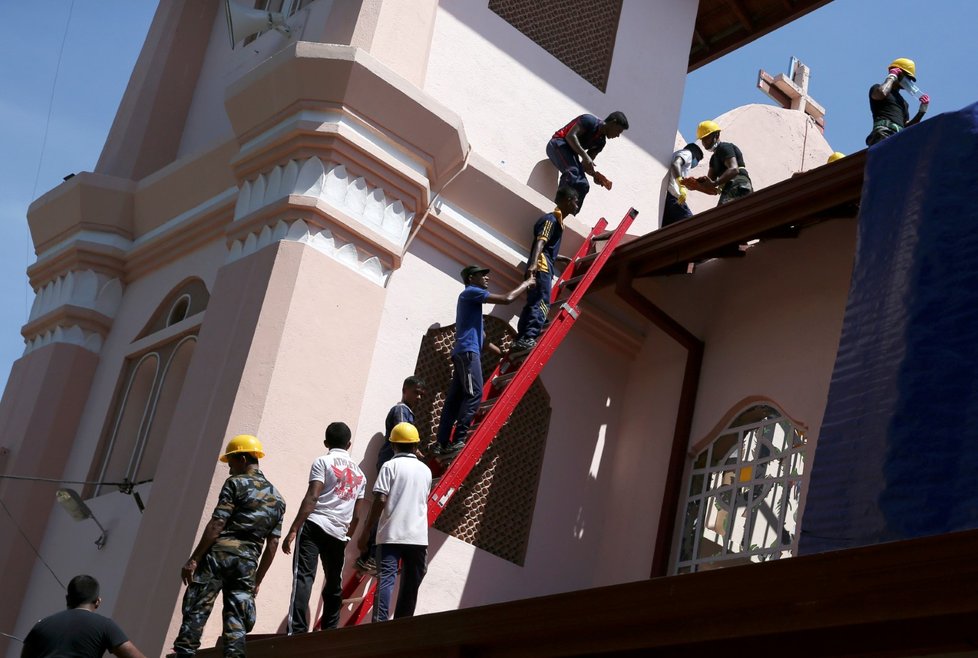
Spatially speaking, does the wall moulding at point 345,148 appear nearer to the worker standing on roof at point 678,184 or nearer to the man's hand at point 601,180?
the man's hand at point 601,180

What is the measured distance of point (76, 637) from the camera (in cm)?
716

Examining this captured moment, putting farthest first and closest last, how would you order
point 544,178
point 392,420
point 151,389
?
point 544,178
point 151,389
point 392,420

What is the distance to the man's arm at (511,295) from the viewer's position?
1145 cm

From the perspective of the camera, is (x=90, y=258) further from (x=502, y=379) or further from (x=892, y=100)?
(x=892, y=100)

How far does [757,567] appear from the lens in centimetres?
584

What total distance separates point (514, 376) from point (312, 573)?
287cm

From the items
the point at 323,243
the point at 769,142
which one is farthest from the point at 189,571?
the point at 769,142

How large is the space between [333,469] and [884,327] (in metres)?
3.61

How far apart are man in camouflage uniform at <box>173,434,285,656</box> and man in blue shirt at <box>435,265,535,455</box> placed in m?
2.96

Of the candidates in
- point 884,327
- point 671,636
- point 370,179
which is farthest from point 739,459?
point 671,636

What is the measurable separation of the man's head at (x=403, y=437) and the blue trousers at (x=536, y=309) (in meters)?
2.84

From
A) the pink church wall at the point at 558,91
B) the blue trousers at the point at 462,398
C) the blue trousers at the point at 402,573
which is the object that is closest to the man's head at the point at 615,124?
the pink church wall at the point at 558,91

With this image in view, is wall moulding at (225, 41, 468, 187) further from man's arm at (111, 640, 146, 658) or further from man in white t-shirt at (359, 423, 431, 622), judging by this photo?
man's arm at (111, 640, 146, 658)

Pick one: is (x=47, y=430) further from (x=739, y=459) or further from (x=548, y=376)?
(x=739, y=459)
